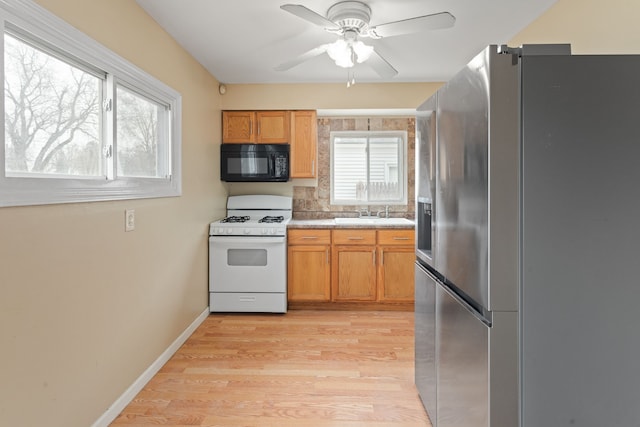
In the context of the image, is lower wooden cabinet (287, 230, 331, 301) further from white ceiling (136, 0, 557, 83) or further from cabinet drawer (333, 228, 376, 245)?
white ceiling (136, 0, 557, 83)

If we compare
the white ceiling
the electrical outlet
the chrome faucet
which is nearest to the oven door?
the chrome faucet

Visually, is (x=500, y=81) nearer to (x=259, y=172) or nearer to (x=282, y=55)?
(x=282, y=55)

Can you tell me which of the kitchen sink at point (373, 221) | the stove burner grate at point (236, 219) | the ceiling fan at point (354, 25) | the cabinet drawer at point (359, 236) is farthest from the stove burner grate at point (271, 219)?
the ceiling fan at point (354, 25)

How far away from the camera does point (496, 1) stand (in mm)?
2295

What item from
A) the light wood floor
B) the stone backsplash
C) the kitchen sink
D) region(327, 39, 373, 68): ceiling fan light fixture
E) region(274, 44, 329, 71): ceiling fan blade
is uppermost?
region(274, 44, 329, 71): ceiling fan blade

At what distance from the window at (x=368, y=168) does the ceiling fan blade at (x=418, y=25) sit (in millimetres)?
2258

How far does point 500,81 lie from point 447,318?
0.98m

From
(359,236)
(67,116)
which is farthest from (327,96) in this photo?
(67,116)

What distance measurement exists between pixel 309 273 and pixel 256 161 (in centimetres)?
132

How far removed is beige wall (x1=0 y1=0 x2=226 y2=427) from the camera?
1.49 m

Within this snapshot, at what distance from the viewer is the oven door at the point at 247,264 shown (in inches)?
148

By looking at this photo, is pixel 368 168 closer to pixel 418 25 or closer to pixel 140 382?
pixel 418 25

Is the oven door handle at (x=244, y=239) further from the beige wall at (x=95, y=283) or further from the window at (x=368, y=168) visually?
the window at (x=368, y=168)

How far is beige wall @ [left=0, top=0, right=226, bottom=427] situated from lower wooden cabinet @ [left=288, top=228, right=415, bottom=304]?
1.13 m
